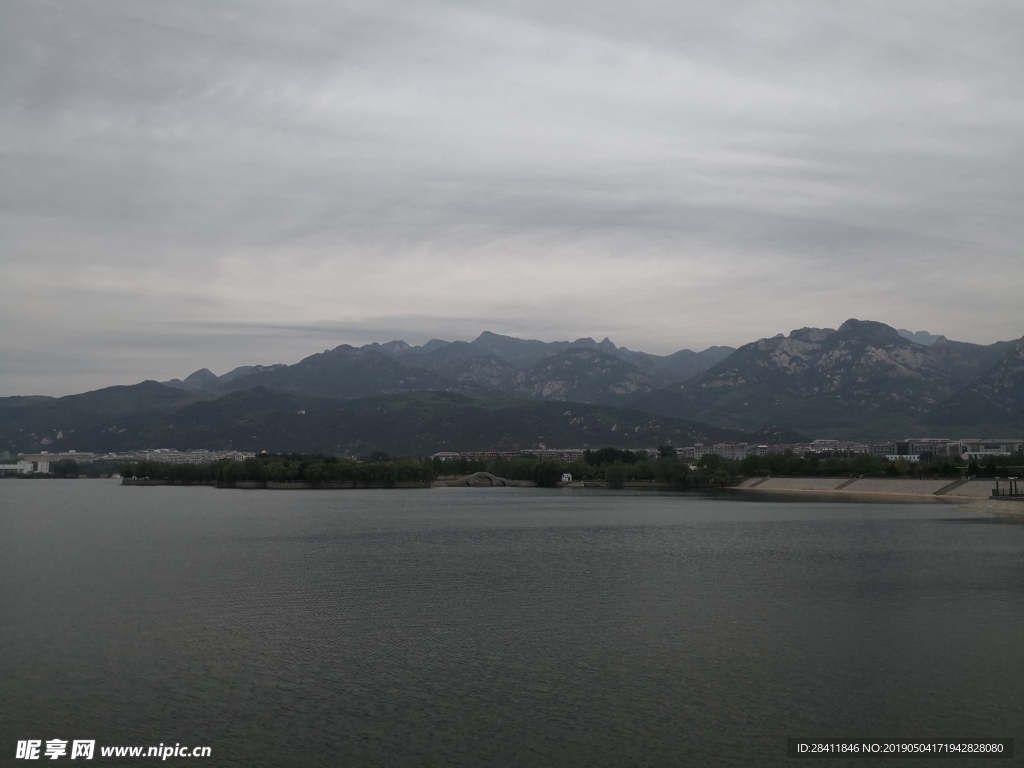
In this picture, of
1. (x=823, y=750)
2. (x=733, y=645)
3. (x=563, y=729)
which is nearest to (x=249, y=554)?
(x=733, y=645)

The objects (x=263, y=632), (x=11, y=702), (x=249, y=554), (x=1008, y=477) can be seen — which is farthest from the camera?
(x=1008, y=477)

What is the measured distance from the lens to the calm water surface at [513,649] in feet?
74.2

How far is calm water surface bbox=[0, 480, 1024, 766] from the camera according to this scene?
74.2ft

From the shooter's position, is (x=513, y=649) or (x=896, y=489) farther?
(x=896, y=489)

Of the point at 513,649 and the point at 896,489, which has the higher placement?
the point at 513,649

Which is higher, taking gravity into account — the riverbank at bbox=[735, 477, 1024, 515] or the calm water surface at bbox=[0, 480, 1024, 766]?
the calm water surface at bbox=[0, 480, 1024, 766]

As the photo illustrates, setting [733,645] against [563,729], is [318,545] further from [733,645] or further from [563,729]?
[563,729]

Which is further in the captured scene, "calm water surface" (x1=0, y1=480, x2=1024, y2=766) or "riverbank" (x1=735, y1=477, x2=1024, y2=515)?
"riverbank" (x1=735, y1=477, x2=1024, y2=515)

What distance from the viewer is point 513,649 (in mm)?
31266

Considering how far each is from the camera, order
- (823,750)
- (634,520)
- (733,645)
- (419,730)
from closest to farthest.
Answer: (823,750)
(419,730)
(733,645)
(634,520)

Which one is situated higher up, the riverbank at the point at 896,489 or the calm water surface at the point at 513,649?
the calm water surface at the point at 513,649

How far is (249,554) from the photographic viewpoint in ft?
201

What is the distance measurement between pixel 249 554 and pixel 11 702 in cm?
3628

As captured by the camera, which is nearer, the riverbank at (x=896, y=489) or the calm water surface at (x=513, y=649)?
the calm water surface at (x=513, y=649)
